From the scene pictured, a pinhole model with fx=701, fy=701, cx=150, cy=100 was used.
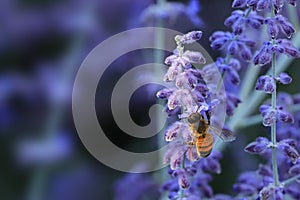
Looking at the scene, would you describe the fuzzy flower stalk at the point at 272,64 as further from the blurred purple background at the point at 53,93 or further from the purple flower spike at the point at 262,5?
the blurred purple background at the point at 53,93

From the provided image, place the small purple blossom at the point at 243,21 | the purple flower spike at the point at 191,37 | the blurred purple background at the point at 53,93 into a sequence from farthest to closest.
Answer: the blurred purple background at the point at 53,93, the small purple blossom at the point at 243,21, the purple flower spike at the point at 191,37

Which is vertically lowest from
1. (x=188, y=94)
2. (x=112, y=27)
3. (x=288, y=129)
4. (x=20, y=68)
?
(x=188, y=94)

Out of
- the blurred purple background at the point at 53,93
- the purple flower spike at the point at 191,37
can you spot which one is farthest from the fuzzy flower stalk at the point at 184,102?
the blurred purple background at the point at 53,93

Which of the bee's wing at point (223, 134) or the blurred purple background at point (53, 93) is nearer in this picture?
the bee's wing at point (223, 134)

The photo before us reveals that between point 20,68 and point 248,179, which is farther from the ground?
point 20,68

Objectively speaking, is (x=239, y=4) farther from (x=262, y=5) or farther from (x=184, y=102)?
(x=184, y=102)

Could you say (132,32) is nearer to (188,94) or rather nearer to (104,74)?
(104,74)

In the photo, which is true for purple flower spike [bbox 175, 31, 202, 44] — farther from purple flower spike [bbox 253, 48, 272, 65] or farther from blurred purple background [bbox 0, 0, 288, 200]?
blurred purple background [bbox 0, 0, 288, 200]

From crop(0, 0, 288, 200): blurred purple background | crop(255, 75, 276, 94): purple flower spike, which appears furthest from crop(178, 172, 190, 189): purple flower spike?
crop(0, 0, 288, 200): blurred purple background

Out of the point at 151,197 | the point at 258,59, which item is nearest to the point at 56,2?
the point at 151,197
